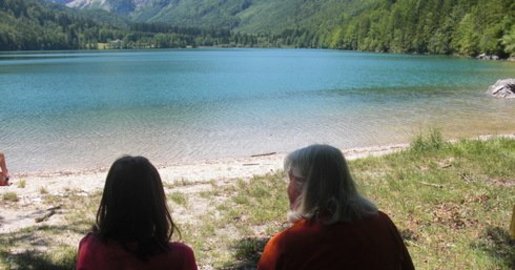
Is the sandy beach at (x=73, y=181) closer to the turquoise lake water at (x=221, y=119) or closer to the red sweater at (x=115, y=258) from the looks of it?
the turquoise lake water at (x=221, y=119)

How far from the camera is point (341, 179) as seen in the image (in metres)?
2.82

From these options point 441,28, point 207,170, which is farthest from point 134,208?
point 441,28

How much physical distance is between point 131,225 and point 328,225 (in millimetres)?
1056

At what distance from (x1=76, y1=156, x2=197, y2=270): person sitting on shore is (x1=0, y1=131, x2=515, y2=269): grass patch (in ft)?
9.93

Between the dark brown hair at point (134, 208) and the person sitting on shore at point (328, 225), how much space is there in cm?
70

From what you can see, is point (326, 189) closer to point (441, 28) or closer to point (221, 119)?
point (221, 119)

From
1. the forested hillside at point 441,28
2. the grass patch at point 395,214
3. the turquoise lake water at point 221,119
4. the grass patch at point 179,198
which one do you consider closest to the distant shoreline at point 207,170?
the turquoise lake water at point 221,119

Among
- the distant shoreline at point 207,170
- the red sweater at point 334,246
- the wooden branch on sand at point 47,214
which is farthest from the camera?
the distant shoreline at point 207,170

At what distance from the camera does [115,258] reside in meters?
2.69

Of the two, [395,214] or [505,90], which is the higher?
[395,214]

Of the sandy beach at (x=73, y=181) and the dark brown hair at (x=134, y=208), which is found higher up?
the dark brown hair at (x=134, y=208)

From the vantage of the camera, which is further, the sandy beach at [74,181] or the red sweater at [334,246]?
the sandy beach at [74,181]

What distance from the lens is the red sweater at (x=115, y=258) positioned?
270 cm

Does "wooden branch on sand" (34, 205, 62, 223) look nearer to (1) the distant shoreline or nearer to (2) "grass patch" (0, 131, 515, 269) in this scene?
(2) "grass patch" (0, 131, 515, 269)
